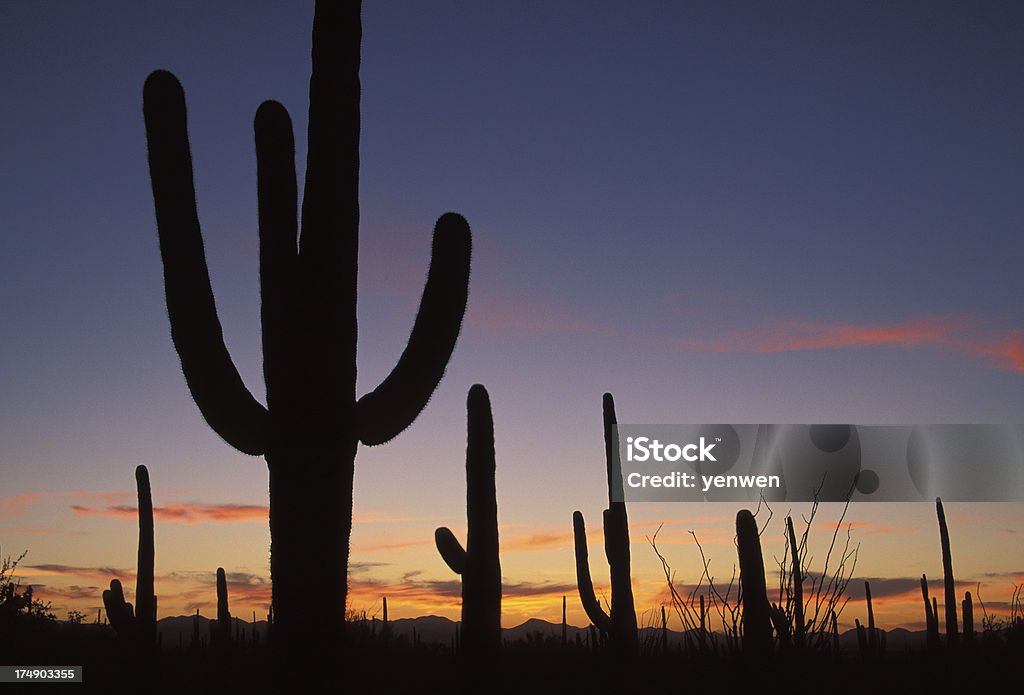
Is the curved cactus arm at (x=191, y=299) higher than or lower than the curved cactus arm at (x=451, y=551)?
higher

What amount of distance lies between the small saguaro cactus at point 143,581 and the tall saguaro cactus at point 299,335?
37.0ft

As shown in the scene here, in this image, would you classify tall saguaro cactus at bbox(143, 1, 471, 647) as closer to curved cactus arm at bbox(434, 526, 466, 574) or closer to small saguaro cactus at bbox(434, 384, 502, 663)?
small saguaro cactus at bbox(434, 384, 502, 663)

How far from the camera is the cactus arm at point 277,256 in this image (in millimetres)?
6852

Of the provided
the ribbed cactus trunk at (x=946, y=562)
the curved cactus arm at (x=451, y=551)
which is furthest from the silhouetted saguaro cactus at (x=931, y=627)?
the curved cactus arm at (x=451, y=551)

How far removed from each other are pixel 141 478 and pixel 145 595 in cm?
200

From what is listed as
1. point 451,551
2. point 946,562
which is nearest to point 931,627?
point 946,562

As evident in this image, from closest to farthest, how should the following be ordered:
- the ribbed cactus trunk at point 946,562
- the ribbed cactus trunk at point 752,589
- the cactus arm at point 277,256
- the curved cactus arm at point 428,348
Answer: the cactus arm at point 277,256, the curved cactus arm at point 428,348, the ribbed cactus trunk at point 752,589, the ribbed cactus trunk at point 946,562

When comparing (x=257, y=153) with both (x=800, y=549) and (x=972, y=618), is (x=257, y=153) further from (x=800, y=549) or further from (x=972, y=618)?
(x=972, y=618)

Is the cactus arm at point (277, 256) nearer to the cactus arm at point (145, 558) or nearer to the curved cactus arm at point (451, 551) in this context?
the curved cactus arm at point (451, 551)

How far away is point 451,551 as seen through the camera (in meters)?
11.8

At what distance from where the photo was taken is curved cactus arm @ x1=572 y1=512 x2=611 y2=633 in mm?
16609

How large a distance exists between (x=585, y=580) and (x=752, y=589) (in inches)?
383

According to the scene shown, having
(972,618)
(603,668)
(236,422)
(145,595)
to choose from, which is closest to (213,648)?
(145,595)

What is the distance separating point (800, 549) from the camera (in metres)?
7.02
